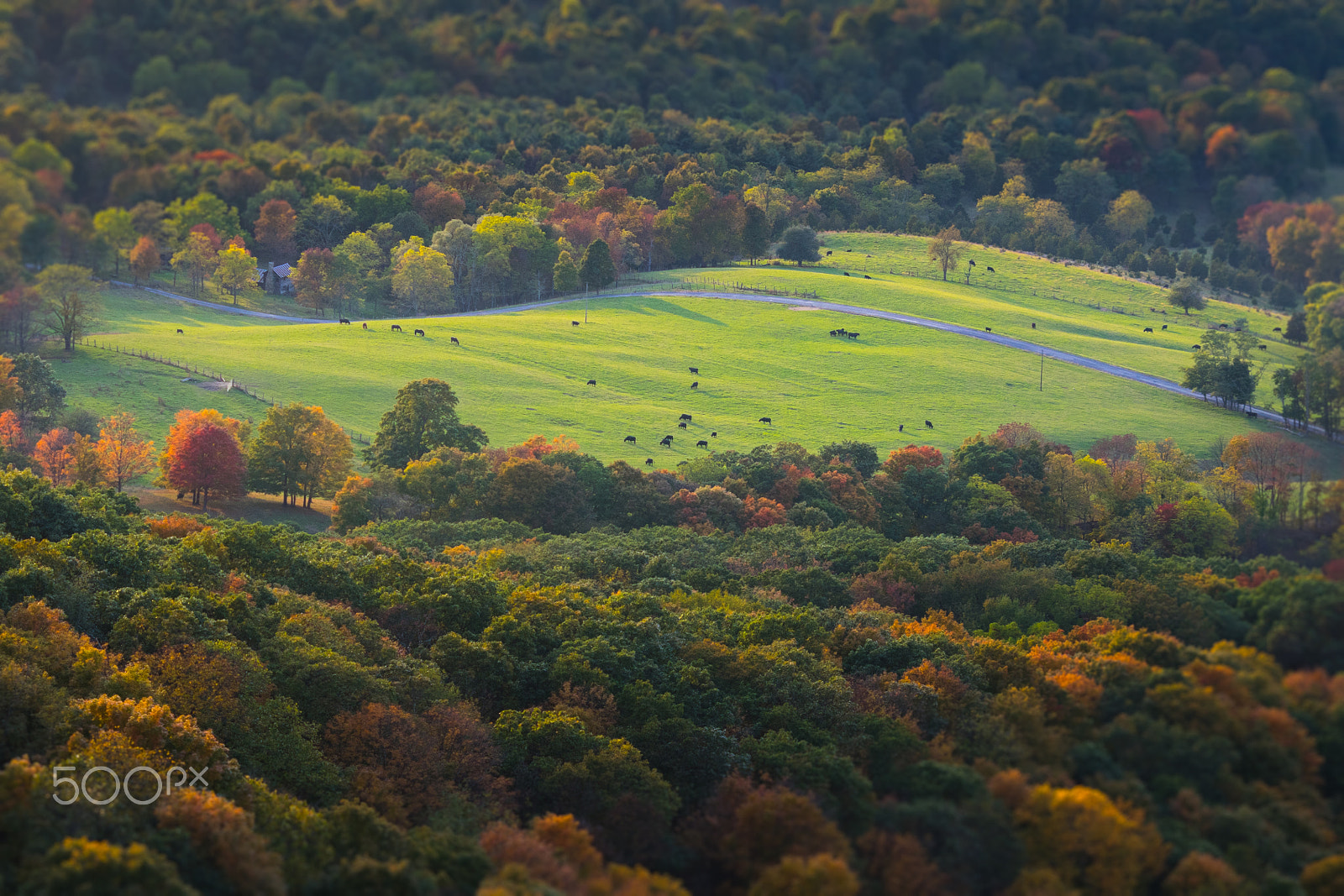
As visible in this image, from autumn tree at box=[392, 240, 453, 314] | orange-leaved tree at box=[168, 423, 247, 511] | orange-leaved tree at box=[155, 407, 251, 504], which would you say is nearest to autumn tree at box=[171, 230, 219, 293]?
autumn tree at box=[392, 240, 453, 314]

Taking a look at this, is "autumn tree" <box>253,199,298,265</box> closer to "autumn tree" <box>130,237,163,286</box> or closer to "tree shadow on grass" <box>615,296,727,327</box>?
"autumn tree" <box>130,237,163,286</box>

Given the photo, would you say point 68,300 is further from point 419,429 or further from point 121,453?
point 419,429

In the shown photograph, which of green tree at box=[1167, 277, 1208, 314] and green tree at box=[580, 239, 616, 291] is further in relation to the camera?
green tree at box=[580, 239, 616, 291]

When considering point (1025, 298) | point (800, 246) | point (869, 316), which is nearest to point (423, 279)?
point (800, 246)

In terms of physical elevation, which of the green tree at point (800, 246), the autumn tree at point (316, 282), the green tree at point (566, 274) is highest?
the green tree at point (800, 246)

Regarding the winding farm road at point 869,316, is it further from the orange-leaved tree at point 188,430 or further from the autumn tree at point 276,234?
the orange-leaved tree at point 188,430

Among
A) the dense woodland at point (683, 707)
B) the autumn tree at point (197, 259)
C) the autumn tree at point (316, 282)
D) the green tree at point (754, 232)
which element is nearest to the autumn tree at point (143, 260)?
the autumn tree at point (197, 259)
